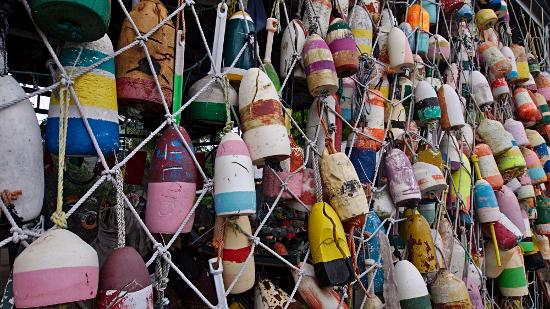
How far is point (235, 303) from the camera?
983 mm

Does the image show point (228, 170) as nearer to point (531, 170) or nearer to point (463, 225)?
point (463, 225)

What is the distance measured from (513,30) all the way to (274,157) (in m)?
2.65

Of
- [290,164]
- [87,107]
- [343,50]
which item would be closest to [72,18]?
[87,107]

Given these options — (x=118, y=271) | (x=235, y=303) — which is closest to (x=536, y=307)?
(x=235, y=303)

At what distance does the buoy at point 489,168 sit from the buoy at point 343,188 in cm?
93

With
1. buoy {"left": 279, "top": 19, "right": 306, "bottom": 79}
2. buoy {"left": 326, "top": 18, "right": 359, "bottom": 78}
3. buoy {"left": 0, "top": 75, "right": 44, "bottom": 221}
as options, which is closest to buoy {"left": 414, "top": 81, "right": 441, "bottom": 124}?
buoy {"left": 326, "top": 18, "right": 359, "bottom": 78}

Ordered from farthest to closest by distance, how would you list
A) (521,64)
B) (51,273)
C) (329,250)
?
(521,64)
(329,250)
(51,273)

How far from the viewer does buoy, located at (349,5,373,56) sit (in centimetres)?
129

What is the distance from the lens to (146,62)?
760mm

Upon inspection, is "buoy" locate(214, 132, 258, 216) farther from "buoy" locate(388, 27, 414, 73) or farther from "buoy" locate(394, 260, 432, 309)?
"buoy" locate(388, 27, 414, 73)

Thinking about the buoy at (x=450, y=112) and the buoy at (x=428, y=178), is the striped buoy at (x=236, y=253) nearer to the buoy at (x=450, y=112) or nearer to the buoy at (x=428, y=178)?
the buoy at (x=428, y=178)

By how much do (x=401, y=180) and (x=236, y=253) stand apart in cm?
57

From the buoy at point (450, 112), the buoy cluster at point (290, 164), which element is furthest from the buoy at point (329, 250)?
the buoy at point (450, 112)

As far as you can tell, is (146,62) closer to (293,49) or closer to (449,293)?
(293,49)
